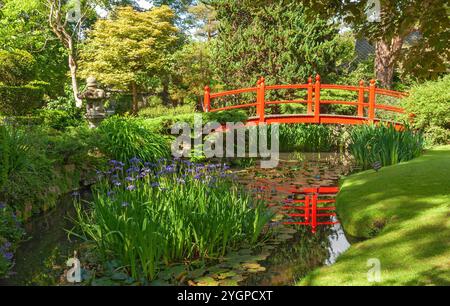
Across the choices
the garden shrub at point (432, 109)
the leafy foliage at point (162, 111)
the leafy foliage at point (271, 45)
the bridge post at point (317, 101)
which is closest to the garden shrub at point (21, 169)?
the bridge post at point (317, 101)

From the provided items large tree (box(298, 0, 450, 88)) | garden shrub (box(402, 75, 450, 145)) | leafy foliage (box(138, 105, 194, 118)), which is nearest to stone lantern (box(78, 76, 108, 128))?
leafy foliage (box(138, 105, 194, 118))

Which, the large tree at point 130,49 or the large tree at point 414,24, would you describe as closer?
the large tree at point 414,24

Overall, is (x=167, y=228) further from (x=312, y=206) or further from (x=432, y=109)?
(x=432, y=109)

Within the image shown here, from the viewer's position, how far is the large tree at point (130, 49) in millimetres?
17312

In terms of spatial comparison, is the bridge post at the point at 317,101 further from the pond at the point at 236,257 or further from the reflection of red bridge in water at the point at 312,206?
the pond at the point at 236,257

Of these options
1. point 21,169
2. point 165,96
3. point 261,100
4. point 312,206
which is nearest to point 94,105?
point 261,100

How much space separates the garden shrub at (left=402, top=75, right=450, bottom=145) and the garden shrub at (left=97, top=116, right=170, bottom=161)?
6.29 metres

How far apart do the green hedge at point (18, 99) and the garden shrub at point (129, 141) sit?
470 cm

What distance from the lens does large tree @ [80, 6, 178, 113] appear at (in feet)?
56.8

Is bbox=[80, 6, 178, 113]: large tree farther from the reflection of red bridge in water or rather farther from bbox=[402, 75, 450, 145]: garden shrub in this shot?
the reflection of red bridge in water

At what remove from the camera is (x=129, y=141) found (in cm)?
908

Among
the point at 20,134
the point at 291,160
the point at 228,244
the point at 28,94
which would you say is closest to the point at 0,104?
the point at 28,94

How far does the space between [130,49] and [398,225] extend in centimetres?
1488

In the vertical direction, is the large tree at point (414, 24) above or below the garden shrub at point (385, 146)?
above
